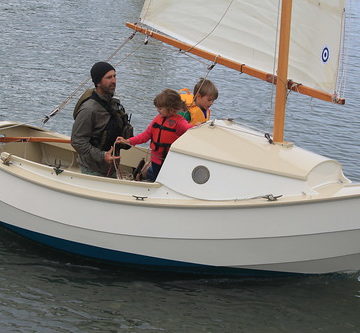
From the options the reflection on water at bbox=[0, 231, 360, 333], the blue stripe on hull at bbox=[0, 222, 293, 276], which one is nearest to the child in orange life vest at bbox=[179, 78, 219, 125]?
the blue stripe on hull at bbox=[0, 222, 293, 276]

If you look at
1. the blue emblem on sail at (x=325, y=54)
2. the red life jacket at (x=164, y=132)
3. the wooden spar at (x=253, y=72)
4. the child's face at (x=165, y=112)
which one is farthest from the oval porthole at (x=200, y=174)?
the blue emblem on sail at (x=325, y=54)

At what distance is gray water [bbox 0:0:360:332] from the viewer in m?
7.23

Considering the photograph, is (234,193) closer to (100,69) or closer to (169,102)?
(169,102)

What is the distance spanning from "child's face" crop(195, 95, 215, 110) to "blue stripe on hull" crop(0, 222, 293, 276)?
1.59 metres

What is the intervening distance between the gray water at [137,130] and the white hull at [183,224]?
0.35 m

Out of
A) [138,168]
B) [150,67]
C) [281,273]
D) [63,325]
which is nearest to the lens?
[63,325]

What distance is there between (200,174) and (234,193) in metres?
0.35

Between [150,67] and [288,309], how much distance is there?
38.7 feet

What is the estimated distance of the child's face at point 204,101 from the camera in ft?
26.2

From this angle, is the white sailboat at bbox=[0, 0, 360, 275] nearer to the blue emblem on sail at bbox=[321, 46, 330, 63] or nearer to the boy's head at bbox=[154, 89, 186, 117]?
the blue emblem on sail at bbox=[321, 46, 330, 63]

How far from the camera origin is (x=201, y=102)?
8078 millimetres

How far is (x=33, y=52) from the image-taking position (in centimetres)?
1903

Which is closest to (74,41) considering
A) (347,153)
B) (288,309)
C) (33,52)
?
(33,52)

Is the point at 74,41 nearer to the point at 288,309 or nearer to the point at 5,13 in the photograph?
the point at 5,13
